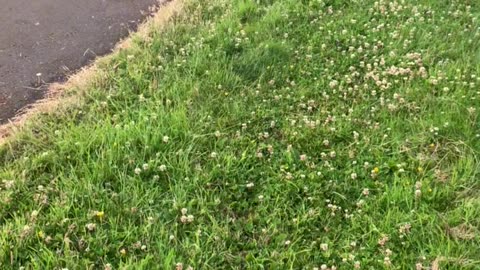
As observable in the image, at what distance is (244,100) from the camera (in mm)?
4734

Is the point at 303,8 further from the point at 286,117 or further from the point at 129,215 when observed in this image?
the point at 129,215

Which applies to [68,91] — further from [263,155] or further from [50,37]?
[263,155]

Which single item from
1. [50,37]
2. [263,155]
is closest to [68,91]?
[50,37]

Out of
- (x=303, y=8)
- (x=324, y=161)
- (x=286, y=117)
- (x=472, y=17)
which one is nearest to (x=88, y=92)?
(x=286, y=117)

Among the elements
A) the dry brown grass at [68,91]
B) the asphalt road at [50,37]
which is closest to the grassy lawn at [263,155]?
the dry brown grass at [68,91]

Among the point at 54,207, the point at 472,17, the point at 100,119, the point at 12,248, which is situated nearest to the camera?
the point at 12,248

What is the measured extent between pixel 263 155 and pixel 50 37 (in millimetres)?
2415

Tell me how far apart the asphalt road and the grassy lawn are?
432 mm

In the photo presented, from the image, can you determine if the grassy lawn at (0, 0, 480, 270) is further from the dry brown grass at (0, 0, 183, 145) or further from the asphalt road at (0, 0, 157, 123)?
the asphalt road at (0, 0, 157, 123)

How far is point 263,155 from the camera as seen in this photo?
4273 mm

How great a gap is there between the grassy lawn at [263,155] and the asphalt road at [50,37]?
432 millimetres

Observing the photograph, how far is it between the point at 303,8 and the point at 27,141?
2817mm

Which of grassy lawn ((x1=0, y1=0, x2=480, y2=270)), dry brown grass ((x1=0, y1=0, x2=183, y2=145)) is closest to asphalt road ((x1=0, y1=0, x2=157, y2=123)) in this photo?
dry brown grass ((x1=0, y1=0, x2=183, y2=145))

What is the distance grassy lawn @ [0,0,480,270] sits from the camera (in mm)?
3621
